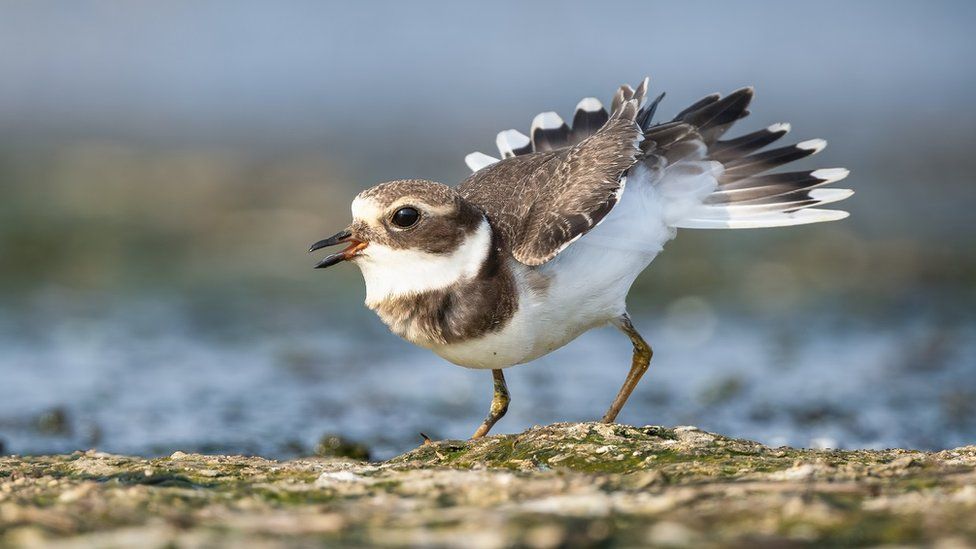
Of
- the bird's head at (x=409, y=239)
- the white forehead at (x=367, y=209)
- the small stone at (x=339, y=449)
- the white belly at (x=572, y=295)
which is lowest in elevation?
the small stone at (x=339, y=449)

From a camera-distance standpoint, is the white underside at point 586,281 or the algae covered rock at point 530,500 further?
the white underside at point 586,281

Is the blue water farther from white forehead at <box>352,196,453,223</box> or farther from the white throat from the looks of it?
white forehead at <box>352,196,453,223</box>

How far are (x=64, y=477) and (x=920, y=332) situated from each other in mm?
6619

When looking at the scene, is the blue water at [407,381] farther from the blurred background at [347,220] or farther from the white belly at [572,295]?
the white belly at [572,295]

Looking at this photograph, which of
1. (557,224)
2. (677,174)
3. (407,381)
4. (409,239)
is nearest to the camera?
(409,239)

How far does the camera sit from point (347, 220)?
11.5 m

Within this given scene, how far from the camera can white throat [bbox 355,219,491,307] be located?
503 centimetres

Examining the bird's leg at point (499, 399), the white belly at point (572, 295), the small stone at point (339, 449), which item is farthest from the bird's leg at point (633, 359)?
the small stone at point (339, 449)

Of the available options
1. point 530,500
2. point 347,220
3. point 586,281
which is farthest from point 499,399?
point 347,220

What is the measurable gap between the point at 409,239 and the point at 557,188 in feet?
2.71

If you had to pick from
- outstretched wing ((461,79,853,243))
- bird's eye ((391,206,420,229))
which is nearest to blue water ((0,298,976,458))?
outstretched wing ((461,79,853,243))

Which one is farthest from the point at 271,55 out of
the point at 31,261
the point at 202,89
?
the point at 31,261

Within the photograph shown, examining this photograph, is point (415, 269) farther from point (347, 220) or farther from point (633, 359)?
point (347, 220)

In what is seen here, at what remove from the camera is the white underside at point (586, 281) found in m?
5.06
